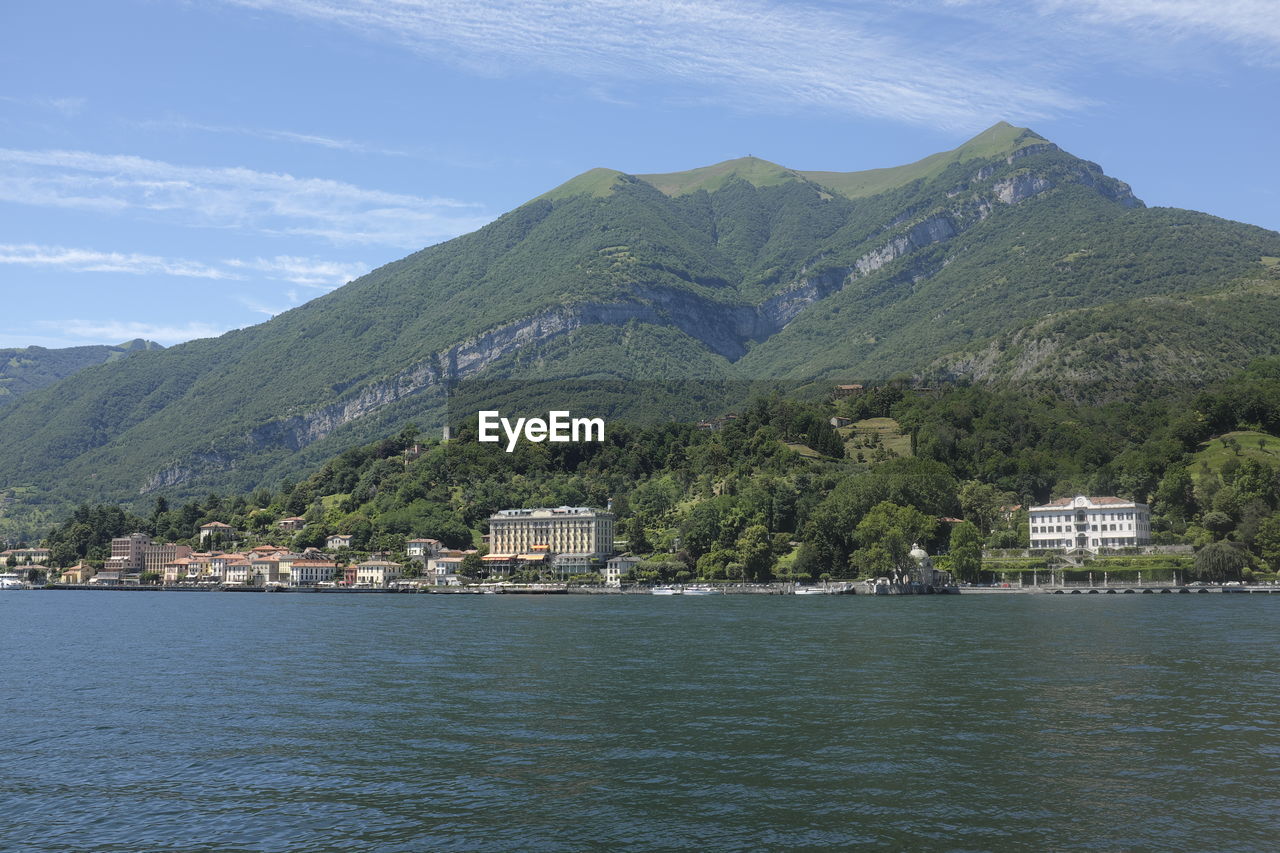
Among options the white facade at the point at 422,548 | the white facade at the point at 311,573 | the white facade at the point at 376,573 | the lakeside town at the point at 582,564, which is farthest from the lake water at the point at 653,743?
the white facade at the point at 311,573

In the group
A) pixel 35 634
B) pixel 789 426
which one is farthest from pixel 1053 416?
pixel 35 634

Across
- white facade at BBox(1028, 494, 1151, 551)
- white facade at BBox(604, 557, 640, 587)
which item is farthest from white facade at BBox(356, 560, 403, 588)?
white facade at BBox(1028, 494, 1151, 551)

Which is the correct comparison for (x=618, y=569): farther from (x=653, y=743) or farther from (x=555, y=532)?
(x=653, y=743)

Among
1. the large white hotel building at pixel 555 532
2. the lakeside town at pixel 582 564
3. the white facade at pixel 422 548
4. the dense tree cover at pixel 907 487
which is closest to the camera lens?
the lakeside town at pixel 582 564

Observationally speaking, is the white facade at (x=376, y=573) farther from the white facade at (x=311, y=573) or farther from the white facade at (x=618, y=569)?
the white facade at (x=618, y=569)

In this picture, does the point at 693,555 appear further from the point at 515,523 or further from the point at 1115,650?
the point at 1115,650

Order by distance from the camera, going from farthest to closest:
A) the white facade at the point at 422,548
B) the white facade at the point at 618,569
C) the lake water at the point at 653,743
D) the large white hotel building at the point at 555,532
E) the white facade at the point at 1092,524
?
1. the white facade at the point at 422,548
2. the large white hotel building at the point at 555,532
3. the white facade at the point at 618,569
4. the white facade at the point at 1092,524
5. the lake water at the point at 653,743

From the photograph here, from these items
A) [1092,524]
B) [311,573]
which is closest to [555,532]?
[311,573]
